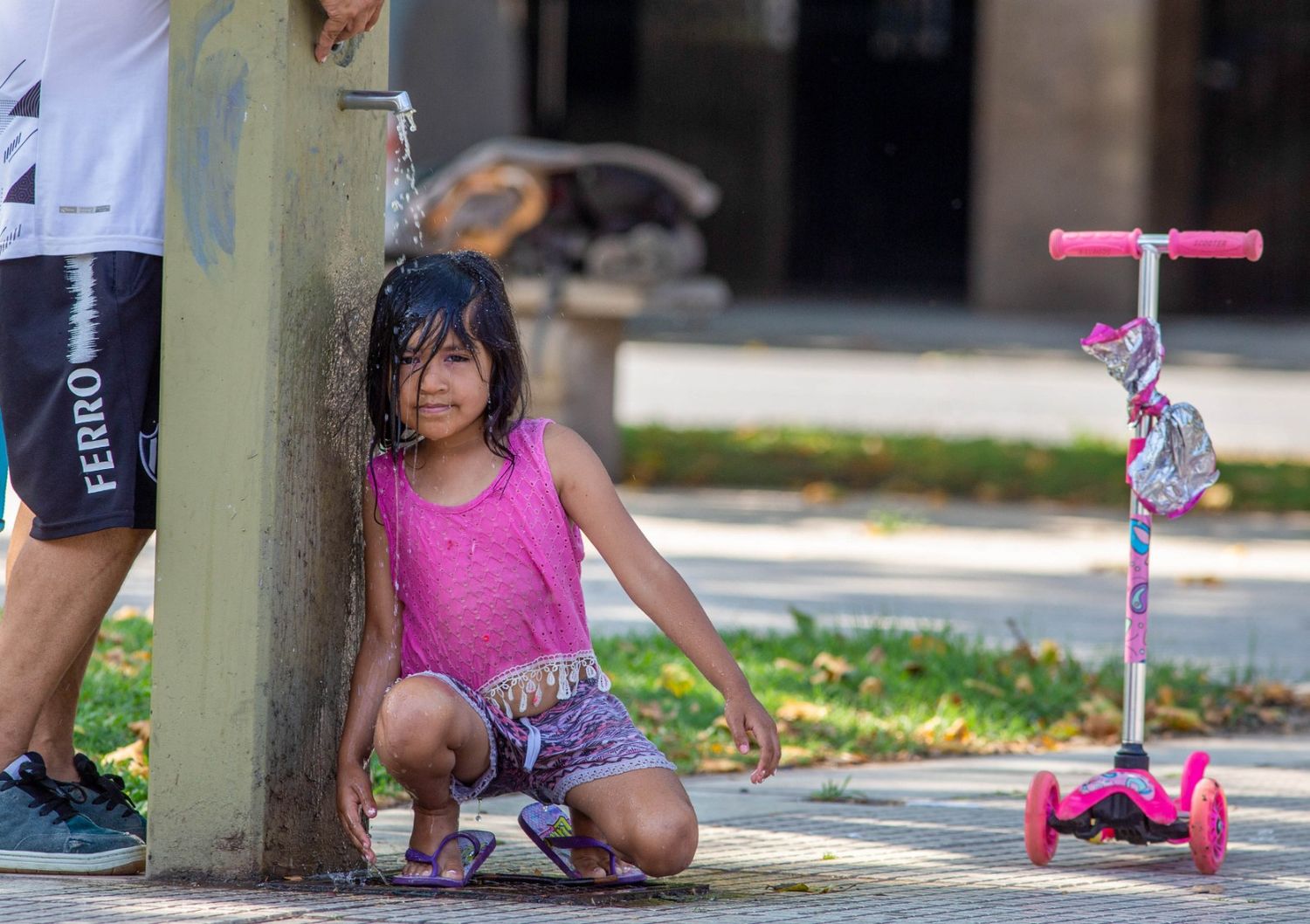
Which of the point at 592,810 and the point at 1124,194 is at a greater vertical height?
the point at 1124,194

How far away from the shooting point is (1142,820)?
11.7ft

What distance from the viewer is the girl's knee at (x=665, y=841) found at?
3287mm

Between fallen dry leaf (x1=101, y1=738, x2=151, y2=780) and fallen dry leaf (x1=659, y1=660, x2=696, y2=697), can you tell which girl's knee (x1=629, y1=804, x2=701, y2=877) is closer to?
fallen dry leaf (x1=101, y1=738, x2=151, y2=780)

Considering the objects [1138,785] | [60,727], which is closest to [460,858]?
[60,727]

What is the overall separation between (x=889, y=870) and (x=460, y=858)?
803mm

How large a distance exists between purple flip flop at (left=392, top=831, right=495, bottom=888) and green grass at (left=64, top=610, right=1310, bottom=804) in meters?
1.29

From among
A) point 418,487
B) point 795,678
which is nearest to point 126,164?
point 418,487

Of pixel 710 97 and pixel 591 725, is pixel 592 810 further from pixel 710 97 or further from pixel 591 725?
pixel 710 97

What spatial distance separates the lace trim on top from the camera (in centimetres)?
341

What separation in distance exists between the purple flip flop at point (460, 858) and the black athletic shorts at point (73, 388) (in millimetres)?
743

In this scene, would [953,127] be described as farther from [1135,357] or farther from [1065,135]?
[1135,357]

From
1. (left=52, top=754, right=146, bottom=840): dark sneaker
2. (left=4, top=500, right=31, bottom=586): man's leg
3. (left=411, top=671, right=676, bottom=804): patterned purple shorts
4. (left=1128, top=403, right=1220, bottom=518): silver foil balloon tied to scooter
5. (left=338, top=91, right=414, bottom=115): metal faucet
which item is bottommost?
(left=52, top=754, right=146, bottom=840): dark sneaker

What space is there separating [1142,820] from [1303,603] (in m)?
3.61

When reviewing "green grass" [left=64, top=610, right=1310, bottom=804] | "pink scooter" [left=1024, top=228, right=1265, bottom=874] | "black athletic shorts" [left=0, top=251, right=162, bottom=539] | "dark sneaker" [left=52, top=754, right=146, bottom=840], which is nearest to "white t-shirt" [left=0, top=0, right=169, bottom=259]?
"black athletic shorts" [left=0, top=251, right=162, bottom=539]
